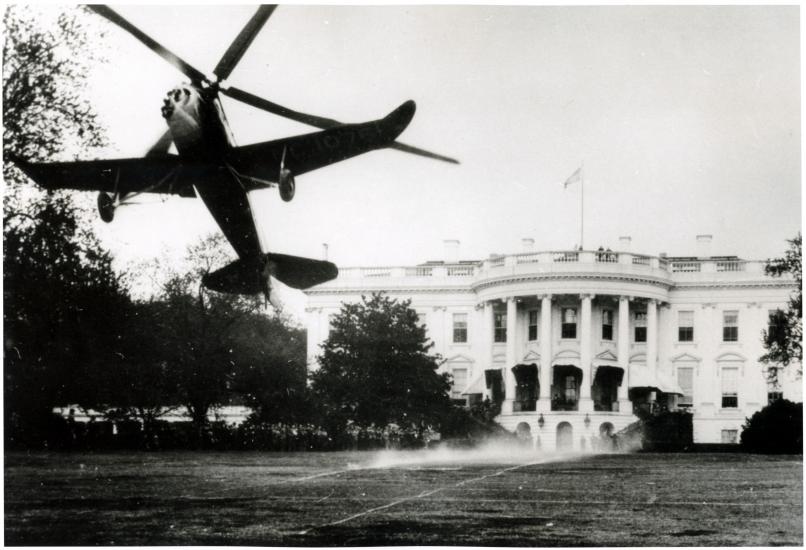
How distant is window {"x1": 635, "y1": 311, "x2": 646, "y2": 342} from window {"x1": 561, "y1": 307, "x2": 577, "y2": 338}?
3.88ft

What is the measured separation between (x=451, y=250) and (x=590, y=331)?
31.4 ft

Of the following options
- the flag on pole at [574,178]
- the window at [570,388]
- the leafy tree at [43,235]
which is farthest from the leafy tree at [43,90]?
the window at [570,388]

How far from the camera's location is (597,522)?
9.78 m

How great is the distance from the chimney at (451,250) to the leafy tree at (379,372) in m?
1.18

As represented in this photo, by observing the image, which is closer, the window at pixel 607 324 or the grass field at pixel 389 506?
the grass field at pixel 389 506

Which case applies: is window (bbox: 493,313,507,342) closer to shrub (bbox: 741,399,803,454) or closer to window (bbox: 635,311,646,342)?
window (bbox: 635,311,646,342)

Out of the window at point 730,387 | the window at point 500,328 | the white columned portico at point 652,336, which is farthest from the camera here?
the window at point 500,328

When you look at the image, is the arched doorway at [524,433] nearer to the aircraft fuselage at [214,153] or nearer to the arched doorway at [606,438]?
the arched doorway at [606,438]

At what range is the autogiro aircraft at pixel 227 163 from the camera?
8406 millimetres

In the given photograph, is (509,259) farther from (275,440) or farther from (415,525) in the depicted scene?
(415,525)

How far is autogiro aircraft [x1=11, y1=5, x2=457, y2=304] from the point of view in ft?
27.6

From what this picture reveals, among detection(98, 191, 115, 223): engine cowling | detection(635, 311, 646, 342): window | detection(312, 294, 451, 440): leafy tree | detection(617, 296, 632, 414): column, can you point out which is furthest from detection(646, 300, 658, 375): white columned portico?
detection(98, 191, 115, 223): engine cowling

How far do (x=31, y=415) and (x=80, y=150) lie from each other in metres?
3.01

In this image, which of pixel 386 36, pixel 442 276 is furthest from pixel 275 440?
pixel 386 36
